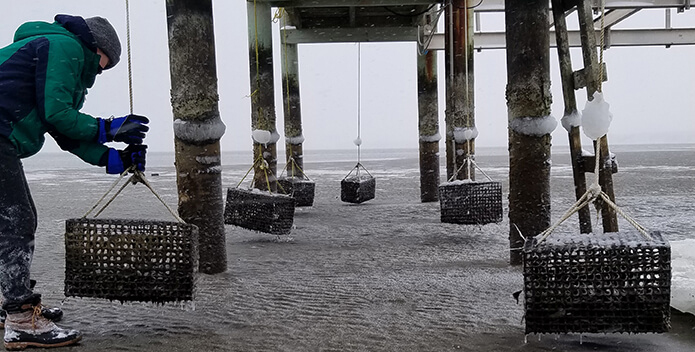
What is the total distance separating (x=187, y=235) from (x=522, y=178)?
340 centimetres

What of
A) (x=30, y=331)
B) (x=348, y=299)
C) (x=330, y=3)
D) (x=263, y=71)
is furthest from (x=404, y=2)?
(x=30, y=331)

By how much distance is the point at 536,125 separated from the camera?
232 inches

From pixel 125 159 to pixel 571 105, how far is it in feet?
13.2

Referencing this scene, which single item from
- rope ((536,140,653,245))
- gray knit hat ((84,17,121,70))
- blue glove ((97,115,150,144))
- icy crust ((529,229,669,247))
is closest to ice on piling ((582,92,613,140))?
rope ((536,140,653,245))

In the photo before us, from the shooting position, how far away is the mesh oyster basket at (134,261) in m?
3.91

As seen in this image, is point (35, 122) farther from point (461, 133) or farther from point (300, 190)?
point (300, 190)

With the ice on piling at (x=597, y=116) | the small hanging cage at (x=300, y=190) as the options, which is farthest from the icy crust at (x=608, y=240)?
the small hanging cage at (x=300, y=190)

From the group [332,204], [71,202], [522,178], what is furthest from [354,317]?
[71,202]

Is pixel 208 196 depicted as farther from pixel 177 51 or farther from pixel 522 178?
pixel 522 178

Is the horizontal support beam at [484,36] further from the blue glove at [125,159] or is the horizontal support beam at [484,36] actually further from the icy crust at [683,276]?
the blue glove at [125,159]

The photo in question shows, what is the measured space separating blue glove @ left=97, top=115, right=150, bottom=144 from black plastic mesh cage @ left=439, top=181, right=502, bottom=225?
15.9 feet

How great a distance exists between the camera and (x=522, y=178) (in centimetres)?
600

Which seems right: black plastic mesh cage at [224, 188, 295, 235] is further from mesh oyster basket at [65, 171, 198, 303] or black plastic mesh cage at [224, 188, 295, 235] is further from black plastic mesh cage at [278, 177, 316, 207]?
black plastic mesh cage at [278, 177, 316, 207]

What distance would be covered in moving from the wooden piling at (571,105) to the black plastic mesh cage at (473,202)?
1.98 m
